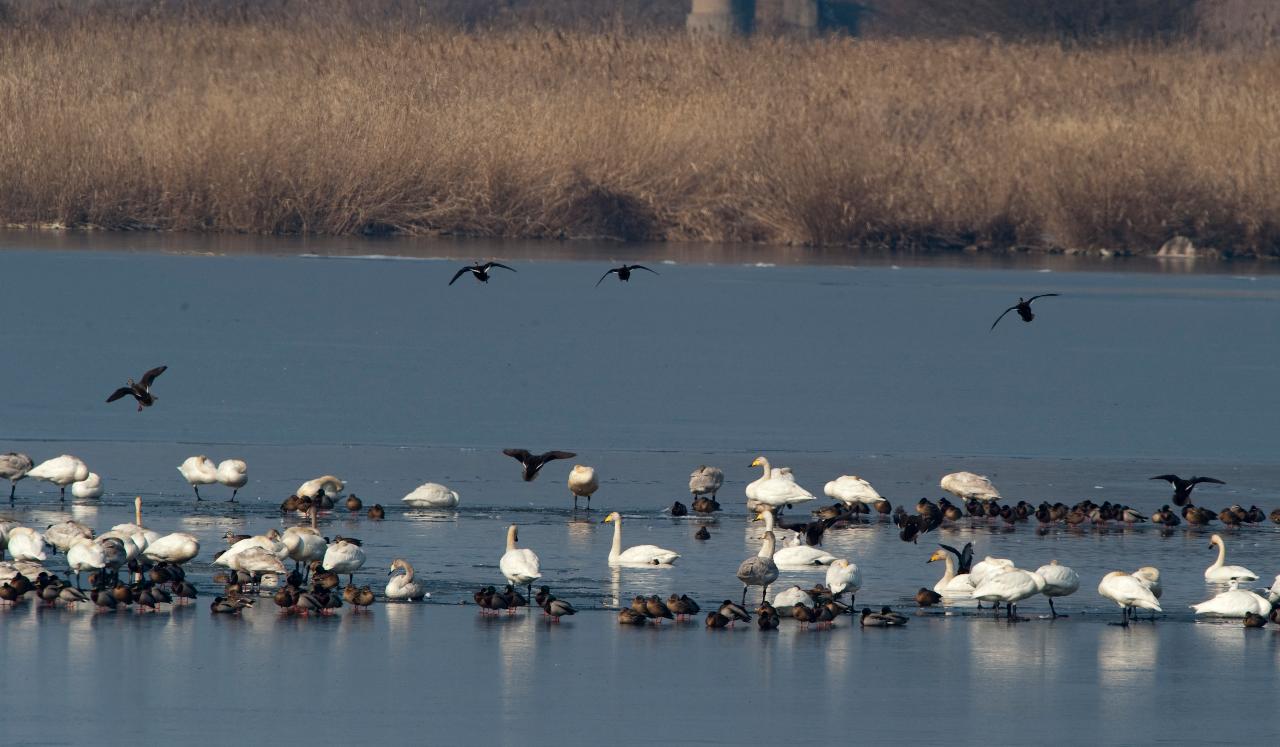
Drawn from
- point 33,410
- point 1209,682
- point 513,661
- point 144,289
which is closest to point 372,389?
point 33,410

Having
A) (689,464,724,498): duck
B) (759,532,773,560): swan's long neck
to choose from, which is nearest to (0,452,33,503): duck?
(689,464,724,498): duck

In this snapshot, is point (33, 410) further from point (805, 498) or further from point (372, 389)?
point (805, 498)

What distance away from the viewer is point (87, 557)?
8781mm

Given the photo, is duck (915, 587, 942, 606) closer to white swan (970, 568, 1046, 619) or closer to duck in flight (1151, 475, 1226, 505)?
white swan (970, 568, 1046, 619)

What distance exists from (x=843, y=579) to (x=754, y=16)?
51.9 m

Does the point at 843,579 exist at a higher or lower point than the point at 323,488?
lower

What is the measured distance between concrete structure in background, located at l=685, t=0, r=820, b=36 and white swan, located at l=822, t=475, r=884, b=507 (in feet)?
139

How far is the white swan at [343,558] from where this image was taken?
9.02m

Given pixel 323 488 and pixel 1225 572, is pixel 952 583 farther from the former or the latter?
pixel 323 488

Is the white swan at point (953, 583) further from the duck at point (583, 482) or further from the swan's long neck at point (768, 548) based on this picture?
the duck at point (583, 482)

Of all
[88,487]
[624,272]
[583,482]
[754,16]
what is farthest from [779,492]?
[754,16]

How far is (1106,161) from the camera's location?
27.0 meters

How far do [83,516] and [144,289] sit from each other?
1038cm

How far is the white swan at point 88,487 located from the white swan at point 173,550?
1.94 meters
